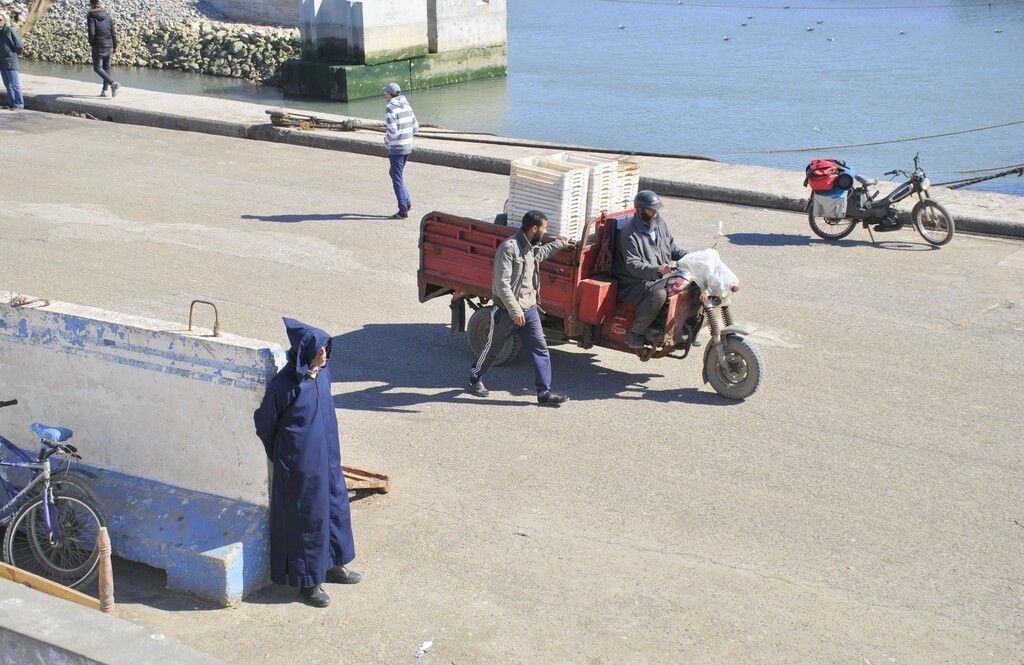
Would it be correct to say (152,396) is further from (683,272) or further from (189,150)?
(189,150)

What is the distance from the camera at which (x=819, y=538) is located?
6879 millimetres

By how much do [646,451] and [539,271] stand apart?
6.33 feet

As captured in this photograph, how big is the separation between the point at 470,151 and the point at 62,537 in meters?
12.4

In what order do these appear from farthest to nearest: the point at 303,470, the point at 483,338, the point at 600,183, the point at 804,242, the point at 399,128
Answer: the point at 399,128 < the point at 804,242 < the point at 483,338 < the point at 600,183 < the point at 303,470

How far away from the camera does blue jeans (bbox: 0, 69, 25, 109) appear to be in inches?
860

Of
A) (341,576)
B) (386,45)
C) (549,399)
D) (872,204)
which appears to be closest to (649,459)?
(549,399)

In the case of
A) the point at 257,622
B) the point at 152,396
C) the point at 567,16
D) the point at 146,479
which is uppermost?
the point at 567,16

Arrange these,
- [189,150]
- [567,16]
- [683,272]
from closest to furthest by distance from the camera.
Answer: [683,272] < [189,150] < [567,16]

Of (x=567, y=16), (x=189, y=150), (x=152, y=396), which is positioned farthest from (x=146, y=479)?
(x=567, y=16)

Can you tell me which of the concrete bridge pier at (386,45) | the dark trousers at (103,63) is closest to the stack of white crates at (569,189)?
the dark trousers at (103,63)

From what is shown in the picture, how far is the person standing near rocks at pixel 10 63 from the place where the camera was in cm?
2156

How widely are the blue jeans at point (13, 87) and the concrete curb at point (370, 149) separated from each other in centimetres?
40

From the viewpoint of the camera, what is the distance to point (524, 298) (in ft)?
28.8

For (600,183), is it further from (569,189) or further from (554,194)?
(554,194)
